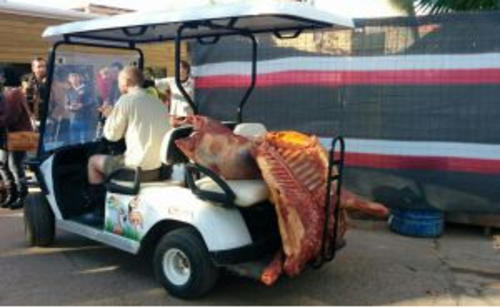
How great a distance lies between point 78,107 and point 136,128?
3.56 ft

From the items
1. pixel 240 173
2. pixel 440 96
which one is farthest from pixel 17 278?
pixel 440 96

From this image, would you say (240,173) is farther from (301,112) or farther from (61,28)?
(301,112)

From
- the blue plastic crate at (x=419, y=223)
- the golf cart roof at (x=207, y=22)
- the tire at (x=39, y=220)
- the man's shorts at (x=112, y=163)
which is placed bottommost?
the blue plastic crate at (x=419, y=223)

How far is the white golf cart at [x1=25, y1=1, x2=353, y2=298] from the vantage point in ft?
12.3

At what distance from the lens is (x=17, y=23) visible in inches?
454

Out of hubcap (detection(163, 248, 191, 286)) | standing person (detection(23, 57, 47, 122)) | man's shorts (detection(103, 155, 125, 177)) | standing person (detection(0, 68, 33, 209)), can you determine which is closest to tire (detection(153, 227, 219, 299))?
hubcap (detection(163, 248, 191, 286))

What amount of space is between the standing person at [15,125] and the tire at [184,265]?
3.12 metres

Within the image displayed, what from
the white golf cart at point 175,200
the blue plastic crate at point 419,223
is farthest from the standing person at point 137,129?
the blue plastic crate at point 419,223

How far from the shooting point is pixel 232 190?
375 cm

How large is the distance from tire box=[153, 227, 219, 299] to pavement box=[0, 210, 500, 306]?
93 millimetres

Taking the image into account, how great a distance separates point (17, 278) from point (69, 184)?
3.17 feet

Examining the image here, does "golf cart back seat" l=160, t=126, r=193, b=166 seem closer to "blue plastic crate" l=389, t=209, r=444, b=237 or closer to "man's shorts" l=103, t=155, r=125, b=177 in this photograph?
"man's shorts" l=103, t=155, r=125, b=177

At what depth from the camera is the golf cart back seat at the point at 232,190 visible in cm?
373

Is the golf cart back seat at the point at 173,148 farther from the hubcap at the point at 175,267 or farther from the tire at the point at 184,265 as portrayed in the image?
the hubcap at the point at 175,267
